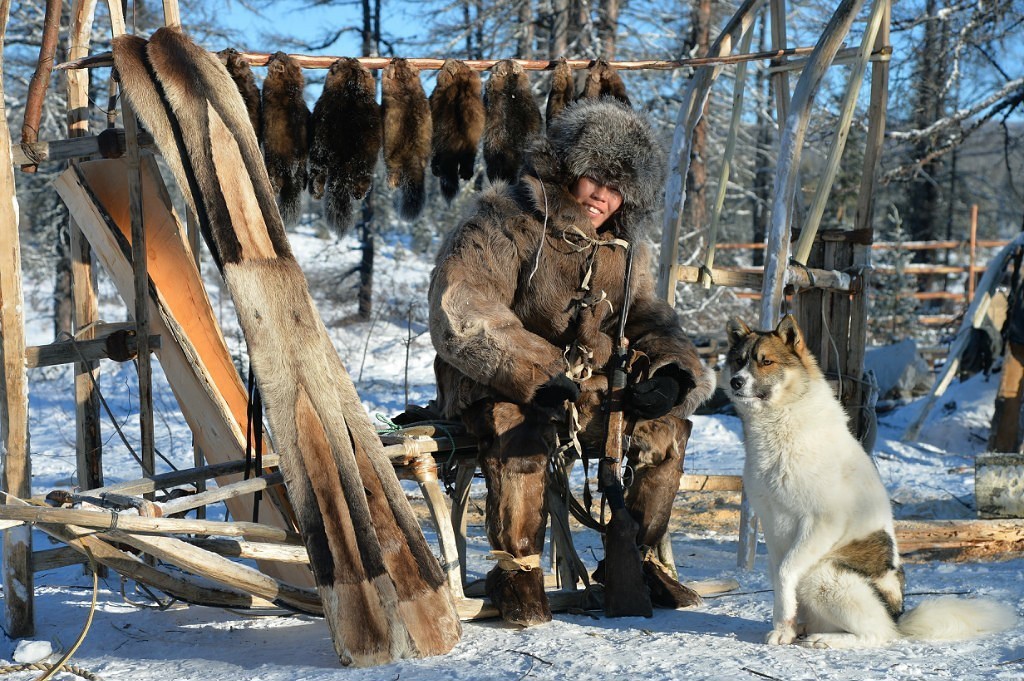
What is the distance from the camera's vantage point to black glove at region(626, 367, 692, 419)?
10.9 feet

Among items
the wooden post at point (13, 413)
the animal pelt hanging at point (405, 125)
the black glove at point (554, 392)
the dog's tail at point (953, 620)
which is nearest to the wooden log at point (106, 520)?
the wooden post at point (13, 413)

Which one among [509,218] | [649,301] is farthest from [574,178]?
[649,301]

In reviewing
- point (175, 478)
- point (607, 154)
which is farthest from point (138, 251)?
point (607, 154)

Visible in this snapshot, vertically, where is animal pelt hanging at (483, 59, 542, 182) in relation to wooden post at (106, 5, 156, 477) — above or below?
above

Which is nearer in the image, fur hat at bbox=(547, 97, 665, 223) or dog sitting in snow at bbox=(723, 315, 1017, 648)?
dog sitting in snow at bbox=(723, 315, 1017, 648)

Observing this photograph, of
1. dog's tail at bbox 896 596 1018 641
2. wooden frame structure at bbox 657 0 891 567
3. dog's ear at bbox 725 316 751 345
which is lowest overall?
dog's tail at bbox 896 596 1018 641

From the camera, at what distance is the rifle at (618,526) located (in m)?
3.27

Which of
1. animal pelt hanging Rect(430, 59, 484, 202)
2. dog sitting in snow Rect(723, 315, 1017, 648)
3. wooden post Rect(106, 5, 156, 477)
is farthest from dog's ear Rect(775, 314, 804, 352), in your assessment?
wooden post Rect(106, 5, 156, 477)

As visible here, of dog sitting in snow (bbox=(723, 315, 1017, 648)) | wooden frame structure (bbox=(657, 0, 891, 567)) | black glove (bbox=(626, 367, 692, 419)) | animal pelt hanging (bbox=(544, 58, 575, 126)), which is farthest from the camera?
animal pelt hanging (bbox=(544, 58, 575, 126))

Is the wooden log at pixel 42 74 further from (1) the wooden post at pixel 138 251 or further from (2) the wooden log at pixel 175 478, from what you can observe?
(2) the wooden log at pixel 175 478

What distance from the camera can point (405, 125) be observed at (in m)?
4.53

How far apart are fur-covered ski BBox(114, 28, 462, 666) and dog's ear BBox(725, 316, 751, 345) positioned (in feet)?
3.95

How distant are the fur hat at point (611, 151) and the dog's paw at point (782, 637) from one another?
167 centimetres

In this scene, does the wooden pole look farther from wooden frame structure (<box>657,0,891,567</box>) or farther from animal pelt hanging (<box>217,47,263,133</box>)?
animal pelt hanging (<box>217,47,263,133</box>)
